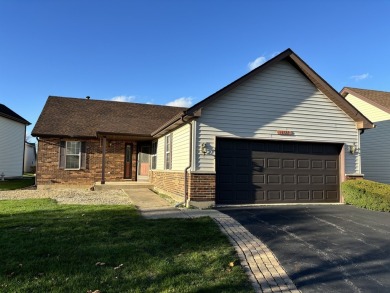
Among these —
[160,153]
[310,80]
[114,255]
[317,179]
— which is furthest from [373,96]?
[114,255]

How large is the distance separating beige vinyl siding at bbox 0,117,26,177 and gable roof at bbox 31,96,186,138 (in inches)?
292

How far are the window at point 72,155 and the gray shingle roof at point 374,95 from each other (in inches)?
651

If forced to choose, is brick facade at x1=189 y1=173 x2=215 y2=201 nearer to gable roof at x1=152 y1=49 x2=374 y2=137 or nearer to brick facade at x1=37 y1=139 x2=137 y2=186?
gable roof at x1=152 y1=49 x2=374 y2=137

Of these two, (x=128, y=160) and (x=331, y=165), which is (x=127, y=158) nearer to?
(x=128, y=160)

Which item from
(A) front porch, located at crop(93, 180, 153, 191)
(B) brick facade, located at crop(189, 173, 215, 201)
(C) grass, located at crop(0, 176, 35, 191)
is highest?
(B) brick facade, located at crop(189, 173, 215, 201)

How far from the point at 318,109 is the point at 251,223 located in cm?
615

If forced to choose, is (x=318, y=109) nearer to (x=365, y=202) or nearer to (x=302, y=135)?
(x=302, y=135)

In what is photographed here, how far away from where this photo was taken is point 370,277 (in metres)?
4.80

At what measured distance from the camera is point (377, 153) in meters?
17.2

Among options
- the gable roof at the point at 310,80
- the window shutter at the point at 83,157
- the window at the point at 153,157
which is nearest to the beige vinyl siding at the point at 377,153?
the gable roof at the point at 310,80

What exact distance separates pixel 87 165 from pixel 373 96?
17231 mm

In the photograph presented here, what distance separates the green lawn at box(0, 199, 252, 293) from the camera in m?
4.22

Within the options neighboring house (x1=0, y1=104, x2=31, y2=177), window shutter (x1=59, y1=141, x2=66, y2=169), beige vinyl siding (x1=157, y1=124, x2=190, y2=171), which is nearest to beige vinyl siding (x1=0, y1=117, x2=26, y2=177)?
neighboring house (x1=0, y1=104, x2=31, y2=177)

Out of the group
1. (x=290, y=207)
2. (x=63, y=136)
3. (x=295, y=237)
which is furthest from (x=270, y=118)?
(x=63, y=136)
